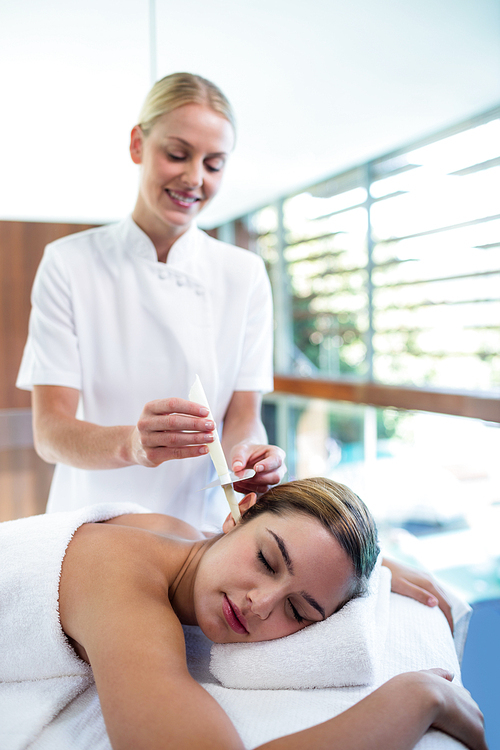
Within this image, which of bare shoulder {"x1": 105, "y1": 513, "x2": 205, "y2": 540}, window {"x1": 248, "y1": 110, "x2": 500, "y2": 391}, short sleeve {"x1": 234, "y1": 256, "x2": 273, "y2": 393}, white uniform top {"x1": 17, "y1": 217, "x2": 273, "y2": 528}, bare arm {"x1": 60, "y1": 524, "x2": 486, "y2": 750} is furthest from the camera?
window {"x1": 248, "y1": 110, "x2": 500, "y2": 391}

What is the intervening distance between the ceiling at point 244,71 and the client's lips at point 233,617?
78.7 inches

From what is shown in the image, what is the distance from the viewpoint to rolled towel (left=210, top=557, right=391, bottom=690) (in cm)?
93

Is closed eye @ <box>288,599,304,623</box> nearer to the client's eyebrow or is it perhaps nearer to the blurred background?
the client's eyebrow

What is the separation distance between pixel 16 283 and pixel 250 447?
3.96 meters

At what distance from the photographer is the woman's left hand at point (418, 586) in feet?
4.19

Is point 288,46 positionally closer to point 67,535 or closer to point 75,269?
point 75,269

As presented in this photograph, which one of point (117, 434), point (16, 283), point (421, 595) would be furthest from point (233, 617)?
point (16, 283)

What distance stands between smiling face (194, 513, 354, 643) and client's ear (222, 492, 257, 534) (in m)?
0.12

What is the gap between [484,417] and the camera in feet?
7.87

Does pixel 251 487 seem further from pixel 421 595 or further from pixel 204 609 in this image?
pixel 421 595

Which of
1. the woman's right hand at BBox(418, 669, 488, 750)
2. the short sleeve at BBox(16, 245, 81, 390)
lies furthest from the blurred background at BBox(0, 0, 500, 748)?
the short sleeve at BBox(16, 245, 81, 390)

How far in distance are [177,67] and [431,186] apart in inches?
74.6

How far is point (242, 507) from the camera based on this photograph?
1185 mm

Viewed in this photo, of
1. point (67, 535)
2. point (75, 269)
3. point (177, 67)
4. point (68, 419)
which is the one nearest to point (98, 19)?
point (177, 67)
